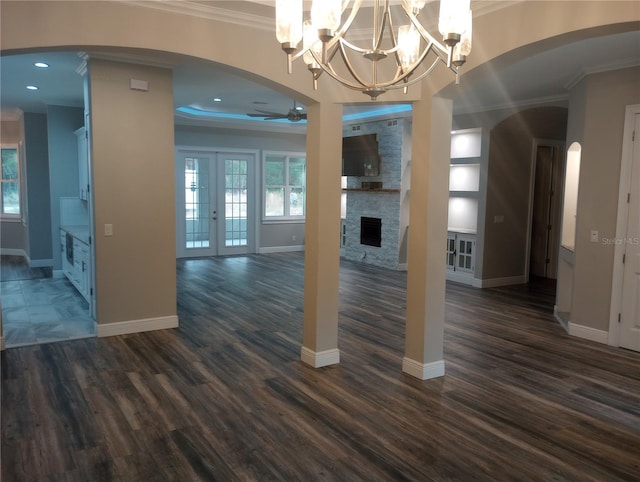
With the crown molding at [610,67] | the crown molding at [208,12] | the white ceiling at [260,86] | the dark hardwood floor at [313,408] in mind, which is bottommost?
the dark hardwood floor at [313,408]

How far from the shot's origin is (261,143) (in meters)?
11.1

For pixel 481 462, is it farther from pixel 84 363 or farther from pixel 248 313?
pixel 248 313

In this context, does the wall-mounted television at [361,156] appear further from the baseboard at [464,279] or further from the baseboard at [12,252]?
the baseboard at [12,252]

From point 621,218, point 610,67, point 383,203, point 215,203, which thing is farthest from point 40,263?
point 610,67

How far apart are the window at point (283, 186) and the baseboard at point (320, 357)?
23.2 ft

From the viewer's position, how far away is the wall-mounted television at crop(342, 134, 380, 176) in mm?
9508

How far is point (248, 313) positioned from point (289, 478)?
3516mm

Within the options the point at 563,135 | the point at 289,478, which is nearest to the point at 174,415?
the point at 289,478

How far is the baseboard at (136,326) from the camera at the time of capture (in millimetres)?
5094

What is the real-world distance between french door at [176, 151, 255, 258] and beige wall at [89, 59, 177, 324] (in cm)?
511

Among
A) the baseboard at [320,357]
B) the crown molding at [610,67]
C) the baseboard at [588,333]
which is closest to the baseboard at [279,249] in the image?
the baseboard at [320,357]

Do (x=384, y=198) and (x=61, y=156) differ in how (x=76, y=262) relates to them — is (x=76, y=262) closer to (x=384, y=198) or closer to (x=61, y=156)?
(x=61, y=156)

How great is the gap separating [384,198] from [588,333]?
187 inches

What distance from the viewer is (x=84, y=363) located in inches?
172
